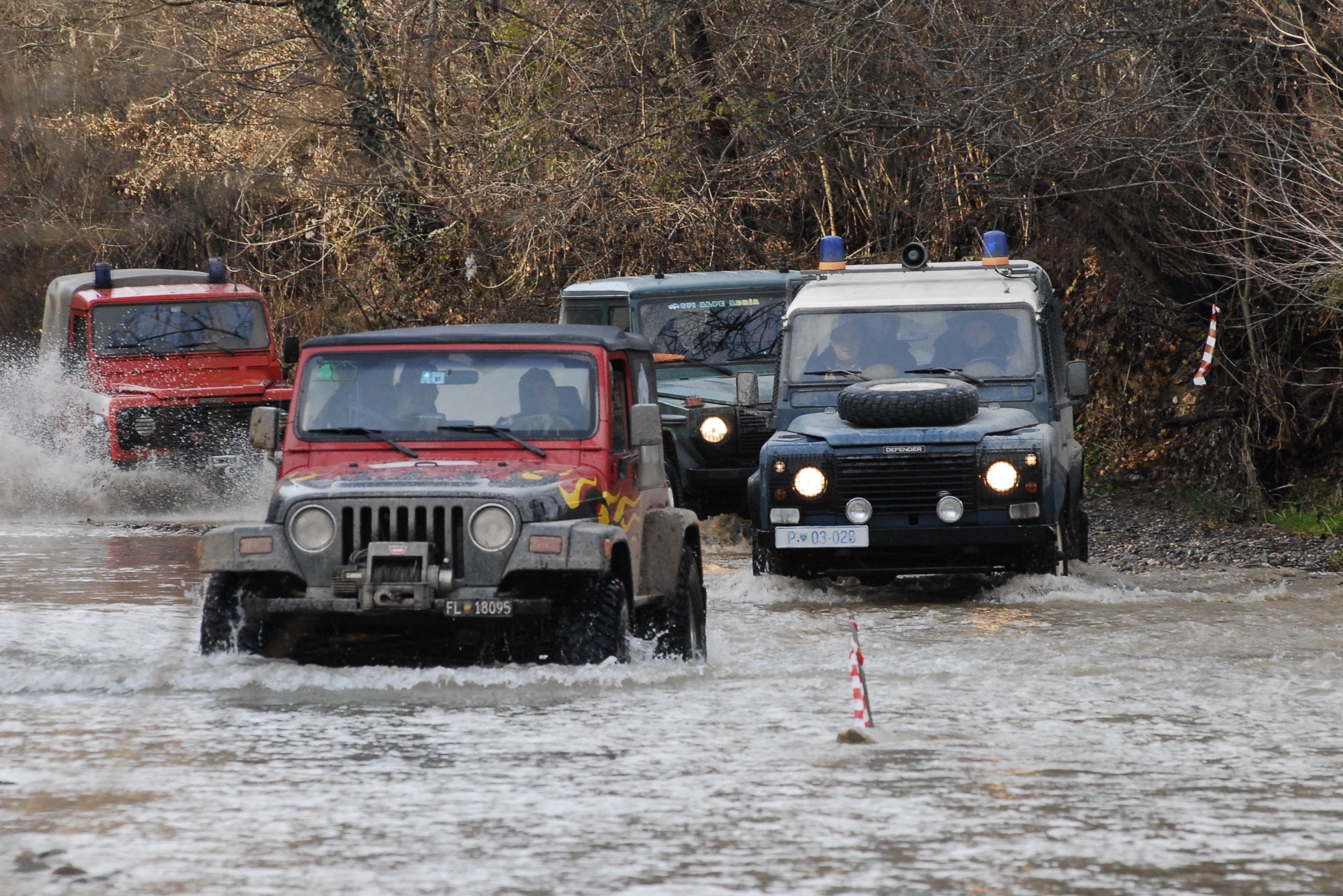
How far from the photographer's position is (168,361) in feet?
61.5

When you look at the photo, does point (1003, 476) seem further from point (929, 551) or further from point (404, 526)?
point (404, 526)

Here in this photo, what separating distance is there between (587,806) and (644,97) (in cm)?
1615

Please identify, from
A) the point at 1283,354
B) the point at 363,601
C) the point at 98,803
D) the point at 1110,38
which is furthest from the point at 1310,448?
the point at 98,803

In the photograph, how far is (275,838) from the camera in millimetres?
5844

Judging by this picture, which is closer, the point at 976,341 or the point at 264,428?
the point at 264,428

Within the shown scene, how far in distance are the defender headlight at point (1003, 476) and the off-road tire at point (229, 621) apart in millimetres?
4847

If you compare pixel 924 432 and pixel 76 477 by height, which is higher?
pixel 924 432

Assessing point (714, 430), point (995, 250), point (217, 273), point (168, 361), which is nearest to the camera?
point (995, 250)

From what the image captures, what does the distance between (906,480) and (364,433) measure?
13.0 feet

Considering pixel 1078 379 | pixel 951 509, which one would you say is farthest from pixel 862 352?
pixel 951 509

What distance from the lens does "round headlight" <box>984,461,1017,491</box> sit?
1153 centimetres

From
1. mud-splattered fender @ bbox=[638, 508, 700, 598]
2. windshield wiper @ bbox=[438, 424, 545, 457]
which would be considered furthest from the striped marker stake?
windshield wiper @ bbox=[438, 424, 545, 457]

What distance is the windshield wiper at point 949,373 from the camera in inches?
492

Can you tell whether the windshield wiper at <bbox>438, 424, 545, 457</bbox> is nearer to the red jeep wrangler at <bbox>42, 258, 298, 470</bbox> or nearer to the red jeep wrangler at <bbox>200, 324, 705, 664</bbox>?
the red jeep wrangler at <bbox>200, 324, 705, 664</bbox>
